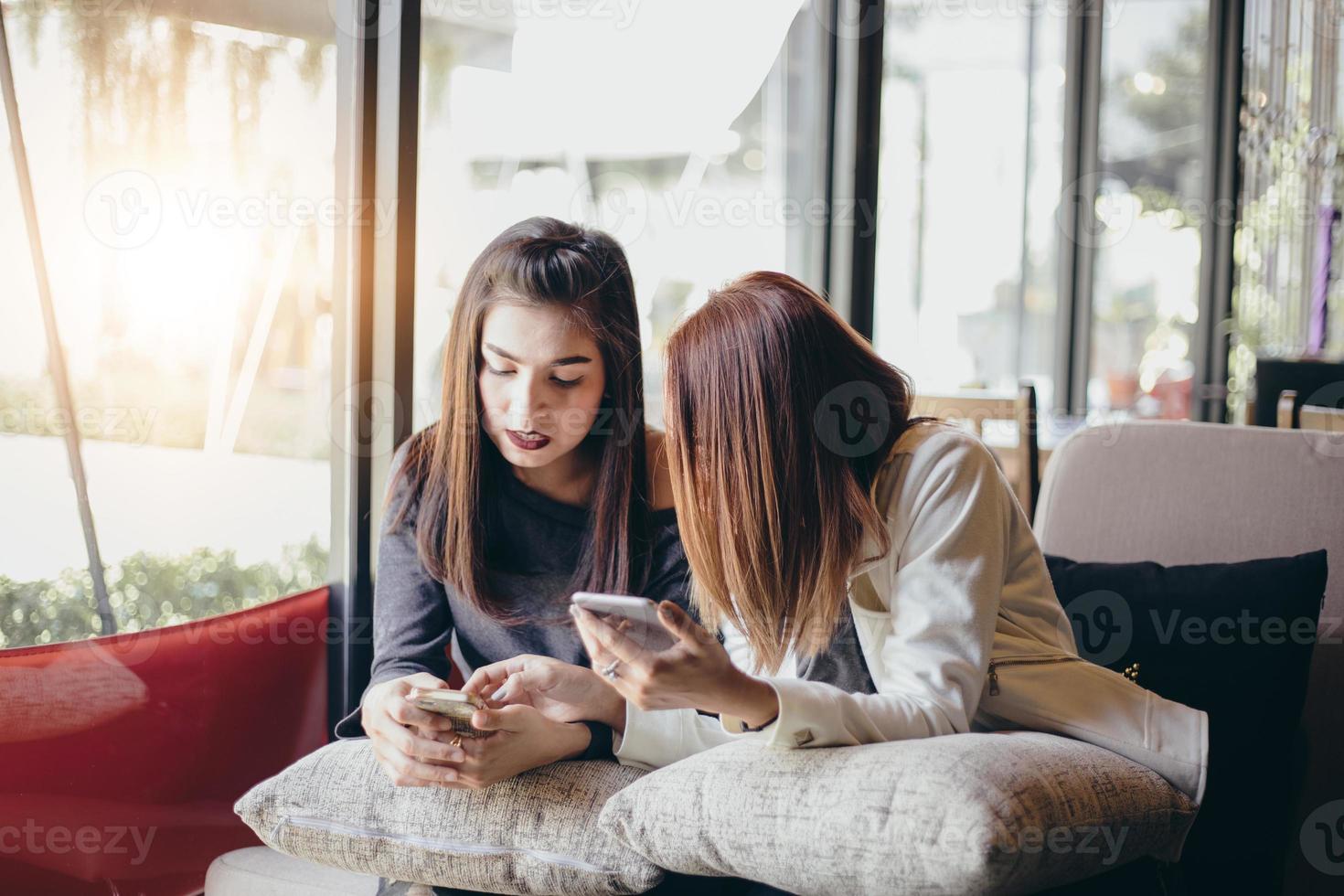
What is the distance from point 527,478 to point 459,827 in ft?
1.75


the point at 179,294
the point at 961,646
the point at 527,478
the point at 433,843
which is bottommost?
the point at 433,843

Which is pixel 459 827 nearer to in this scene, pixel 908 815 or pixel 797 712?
pixel 797 712

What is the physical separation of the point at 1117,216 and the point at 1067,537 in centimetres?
313

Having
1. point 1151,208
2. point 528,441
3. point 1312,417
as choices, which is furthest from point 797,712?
point 1151,208

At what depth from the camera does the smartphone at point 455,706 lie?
4.20 feet

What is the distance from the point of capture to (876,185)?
2.68 meters

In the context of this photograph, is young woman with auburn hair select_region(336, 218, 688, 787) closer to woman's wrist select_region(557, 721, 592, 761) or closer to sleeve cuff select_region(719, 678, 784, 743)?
woman's wrist select_region(557, 721, 592, 761)

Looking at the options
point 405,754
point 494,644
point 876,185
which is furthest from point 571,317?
point 876,185

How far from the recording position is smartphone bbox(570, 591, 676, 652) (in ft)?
3.55

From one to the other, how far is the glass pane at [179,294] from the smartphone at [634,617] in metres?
0.80

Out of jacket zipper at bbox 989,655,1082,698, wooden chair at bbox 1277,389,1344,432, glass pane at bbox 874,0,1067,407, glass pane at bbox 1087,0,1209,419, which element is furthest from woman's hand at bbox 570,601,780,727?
glass pane at bbox 1087,0,1209,419

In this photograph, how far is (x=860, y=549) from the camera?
1313mm

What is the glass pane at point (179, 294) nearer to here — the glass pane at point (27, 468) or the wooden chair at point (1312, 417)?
the glass pane at point (27, 468)

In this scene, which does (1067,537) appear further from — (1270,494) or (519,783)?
(519,783)
